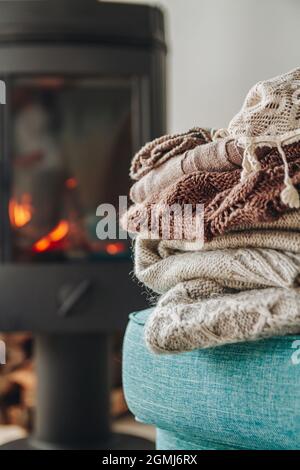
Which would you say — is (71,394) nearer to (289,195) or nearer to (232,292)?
(232,292)

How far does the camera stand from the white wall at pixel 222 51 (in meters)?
2.23

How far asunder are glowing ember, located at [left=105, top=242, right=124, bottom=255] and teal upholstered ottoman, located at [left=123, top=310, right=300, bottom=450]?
94 cm

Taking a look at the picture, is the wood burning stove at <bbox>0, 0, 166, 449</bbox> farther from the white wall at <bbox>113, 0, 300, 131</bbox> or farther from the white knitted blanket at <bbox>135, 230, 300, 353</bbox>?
the white knitted blanket at <bbox>135, 230, 300, 353</bbox>

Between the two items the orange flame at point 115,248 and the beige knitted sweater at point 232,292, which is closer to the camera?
the beige knitted sweater at point 232,292

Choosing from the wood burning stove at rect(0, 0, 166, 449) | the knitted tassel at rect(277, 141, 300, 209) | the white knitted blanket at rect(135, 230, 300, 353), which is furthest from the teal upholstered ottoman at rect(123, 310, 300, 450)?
the wood burning stove at rect(0, 0, 166, 449)

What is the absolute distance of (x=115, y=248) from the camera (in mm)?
2018

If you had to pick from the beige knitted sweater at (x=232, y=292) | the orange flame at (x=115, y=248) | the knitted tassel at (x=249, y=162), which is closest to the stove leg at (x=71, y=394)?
the orange flame at (x=115, y=248)

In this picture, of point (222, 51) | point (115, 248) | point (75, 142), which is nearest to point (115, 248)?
point (115, 248)

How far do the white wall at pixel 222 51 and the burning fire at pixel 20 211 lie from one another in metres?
0.57

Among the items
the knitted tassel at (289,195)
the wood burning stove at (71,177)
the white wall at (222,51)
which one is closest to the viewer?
the knitted tassel at (289,195)

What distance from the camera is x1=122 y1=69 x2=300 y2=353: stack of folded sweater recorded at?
863mm

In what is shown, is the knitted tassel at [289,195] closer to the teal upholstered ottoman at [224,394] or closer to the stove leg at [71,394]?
the teal upholstered ottoman at [224,394]

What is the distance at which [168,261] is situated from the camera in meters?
1.03

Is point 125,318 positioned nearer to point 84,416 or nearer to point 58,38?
point 84,416
